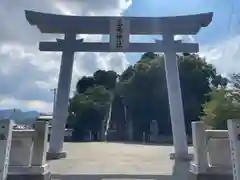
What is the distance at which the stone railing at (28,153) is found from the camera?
544 centimetres

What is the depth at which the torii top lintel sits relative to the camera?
9859 millimetres

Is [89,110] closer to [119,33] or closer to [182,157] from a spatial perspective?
[119,33]

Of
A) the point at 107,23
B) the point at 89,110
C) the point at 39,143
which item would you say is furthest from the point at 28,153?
the point at 89,110

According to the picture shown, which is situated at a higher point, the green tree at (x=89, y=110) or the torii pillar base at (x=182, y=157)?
the green tree at (x=89, y=110)

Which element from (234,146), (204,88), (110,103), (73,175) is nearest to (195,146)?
(234,146)

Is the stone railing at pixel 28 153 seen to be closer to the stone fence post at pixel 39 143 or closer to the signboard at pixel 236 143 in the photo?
the stone fence post at pixel 39 143

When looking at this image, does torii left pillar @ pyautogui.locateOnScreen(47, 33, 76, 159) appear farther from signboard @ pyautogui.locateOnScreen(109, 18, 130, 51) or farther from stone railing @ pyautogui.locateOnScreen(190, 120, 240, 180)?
stone railing @ pyautogui.locateOnScreen(190, 120, 240, 180)

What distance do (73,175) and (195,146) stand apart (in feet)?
7.92

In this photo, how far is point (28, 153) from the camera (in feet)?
18.1

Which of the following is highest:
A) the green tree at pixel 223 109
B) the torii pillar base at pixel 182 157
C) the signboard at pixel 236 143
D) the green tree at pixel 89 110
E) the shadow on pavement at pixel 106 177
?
the green tree at pixel 89 110

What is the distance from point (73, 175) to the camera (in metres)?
6.84

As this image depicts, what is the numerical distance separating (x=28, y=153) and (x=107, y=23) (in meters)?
5.26

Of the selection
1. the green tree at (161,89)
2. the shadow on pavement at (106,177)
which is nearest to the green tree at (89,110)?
the green tree at (161,89)

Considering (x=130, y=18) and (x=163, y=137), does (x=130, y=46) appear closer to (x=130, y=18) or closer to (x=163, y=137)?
(x=130, y=18)
